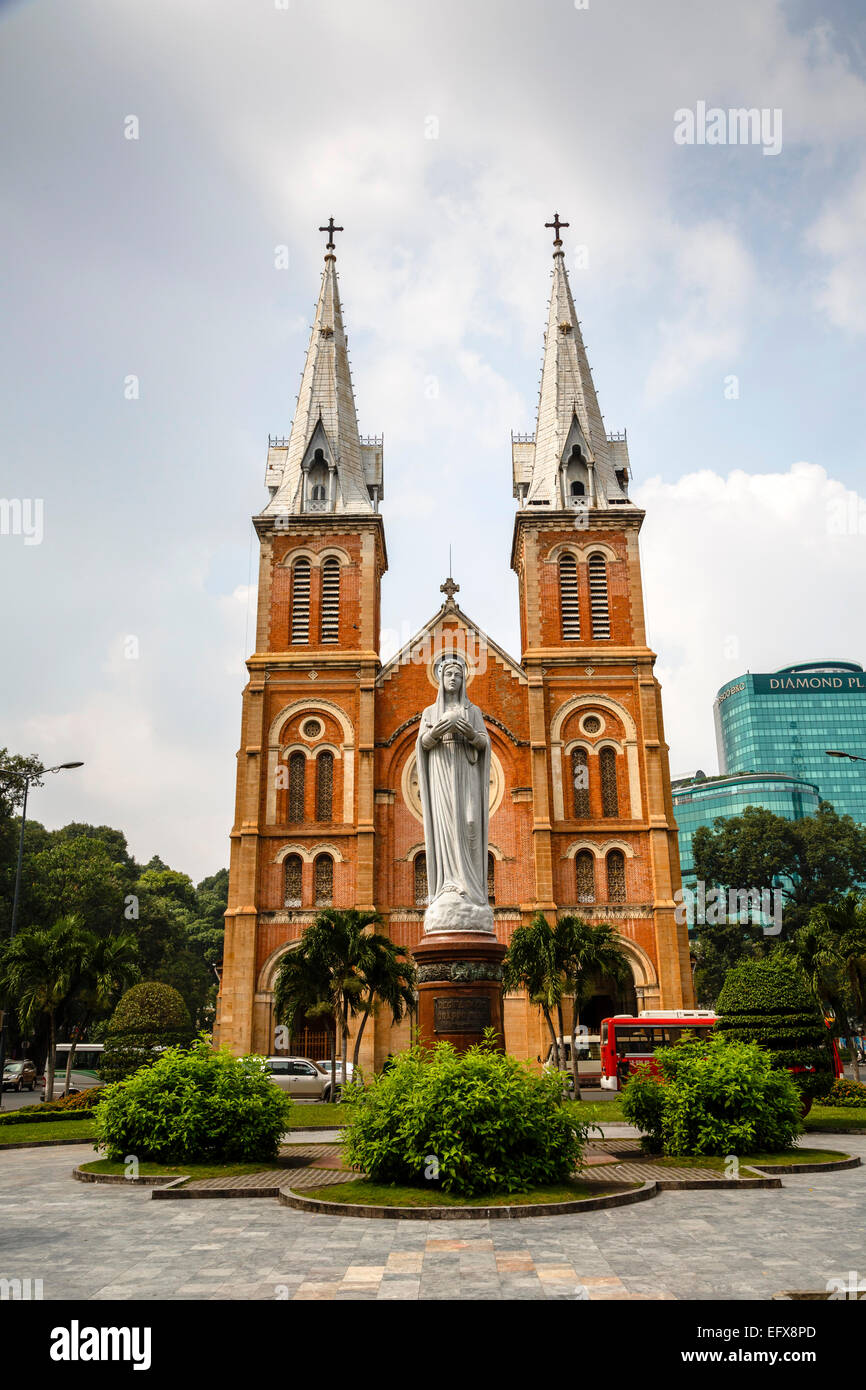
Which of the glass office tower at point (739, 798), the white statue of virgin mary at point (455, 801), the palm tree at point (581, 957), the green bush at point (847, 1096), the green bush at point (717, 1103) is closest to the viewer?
the green bush at point (717, 1103)

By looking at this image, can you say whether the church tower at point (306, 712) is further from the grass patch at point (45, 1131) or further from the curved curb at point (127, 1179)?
the curved curb at point (127, 1179)

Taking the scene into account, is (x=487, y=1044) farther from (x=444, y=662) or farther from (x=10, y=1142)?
(x=10, y=1142)

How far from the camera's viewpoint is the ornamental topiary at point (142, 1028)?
18094 mm

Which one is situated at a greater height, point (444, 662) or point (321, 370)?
point (321, 370)

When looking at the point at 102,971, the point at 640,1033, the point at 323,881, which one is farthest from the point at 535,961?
the point at 323,881

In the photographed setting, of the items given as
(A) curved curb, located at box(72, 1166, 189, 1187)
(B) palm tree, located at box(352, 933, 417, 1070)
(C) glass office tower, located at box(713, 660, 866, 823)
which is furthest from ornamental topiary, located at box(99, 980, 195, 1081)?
(C) glass office tower, located at box(713, 660, 866, 823)

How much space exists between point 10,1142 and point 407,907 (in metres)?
18.8

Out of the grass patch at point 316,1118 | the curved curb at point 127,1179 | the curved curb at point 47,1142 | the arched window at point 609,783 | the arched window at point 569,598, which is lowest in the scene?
the grass patch at point 316,1118

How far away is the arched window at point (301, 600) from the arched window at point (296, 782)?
470 cm

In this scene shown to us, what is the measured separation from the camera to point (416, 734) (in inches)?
1463

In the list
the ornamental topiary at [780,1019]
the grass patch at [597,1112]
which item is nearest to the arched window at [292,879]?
the grass patch at [597,1112]

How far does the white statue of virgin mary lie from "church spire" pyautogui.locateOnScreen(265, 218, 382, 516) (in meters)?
27.3
